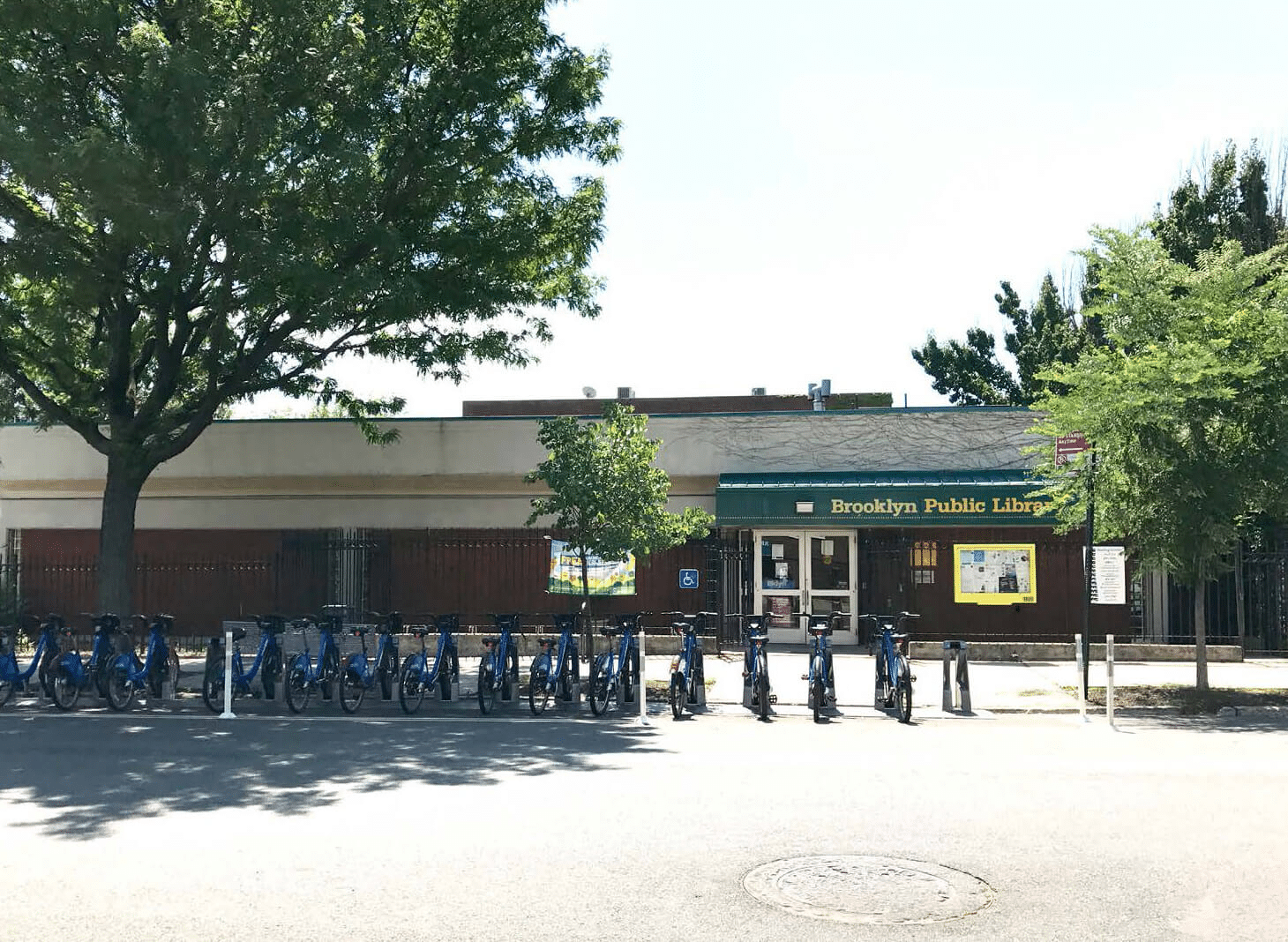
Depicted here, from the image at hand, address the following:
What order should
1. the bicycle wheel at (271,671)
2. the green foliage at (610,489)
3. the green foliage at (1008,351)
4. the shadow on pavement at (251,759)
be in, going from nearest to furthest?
1. the shadow on pavement at (251,759)
2. the bicycle wheel at (271,671)
3. the green foliage at (610,489)
4. the green foliage at (1008,351)

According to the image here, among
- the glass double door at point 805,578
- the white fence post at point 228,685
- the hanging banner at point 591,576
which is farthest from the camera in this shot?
the glass double door at point 805,578

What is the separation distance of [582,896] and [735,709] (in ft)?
28.3

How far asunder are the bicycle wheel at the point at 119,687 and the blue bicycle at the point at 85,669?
0.08m

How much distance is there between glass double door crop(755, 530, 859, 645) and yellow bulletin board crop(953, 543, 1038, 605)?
6.61 feet

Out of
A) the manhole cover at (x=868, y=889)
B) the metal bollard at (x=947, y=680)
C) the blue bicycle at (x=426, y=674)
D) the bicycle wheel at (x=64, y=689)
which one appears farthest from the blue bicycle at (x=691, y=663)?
the manhole cover at (x=868, y=889)

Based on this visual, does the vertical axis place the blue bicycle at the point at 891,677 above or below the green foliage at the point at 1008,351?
below

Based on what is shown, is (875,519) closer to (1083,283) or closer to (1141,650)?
(1141,650)

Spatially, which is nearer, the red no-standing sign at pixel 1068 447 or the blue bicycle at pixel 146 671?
the blue bicycle at pixel 146 671

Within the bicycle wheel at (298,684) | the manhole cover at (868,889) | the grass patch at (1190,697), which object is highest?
the bicycle wheel at (298,684)

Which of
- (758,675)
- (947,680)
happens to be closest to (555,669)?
(758,675)

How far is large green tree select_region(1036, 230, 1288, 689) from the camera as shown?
14289 mm

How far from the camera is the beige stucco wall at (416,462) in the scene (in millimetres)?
22984

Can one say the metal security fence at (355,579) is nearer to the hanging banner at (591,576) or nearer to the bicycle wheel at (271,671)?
the hanging banner at (591,576)

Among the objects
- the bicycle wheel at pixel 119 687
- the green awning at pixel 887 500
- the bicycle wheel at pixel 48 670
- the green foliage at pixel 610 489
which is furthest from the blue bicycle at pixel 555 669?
the green awning at pixel 887 500
